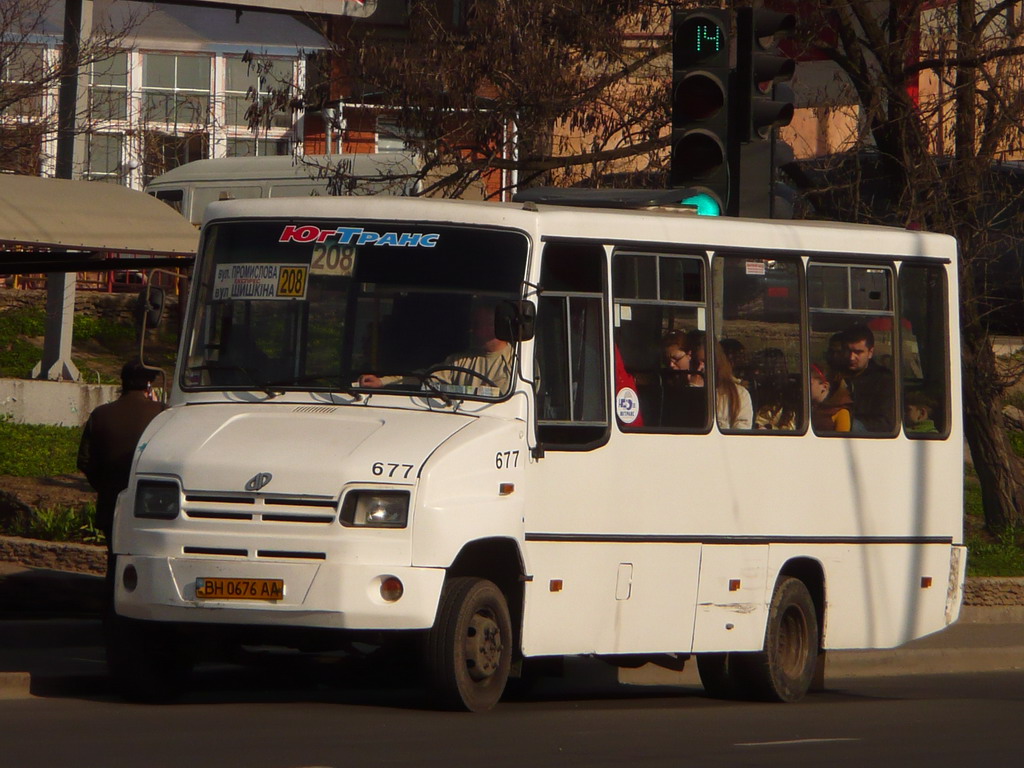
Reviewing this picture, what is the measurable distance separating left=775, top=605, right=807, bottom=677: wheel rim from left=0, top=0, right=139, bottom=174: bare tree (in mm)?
10482

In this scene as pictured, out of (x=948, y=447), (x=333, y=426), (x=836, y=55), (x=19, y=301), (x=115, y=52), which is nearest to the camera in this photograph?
(x=333, y=426)

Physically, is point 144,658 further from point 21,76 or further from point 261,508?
point 21,76

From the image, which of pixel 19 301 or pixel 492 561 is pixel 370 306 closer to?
pixel 492 561

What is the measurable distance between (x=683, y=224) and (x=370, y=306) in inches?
79.3

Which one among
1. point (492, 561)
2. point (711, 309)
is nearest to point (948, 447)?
point (711, 309)

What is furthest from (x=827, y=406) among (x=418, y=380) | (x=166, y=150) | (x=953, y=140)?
(x=166, y=150)

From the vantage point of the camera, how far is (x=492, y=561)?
1005 cm

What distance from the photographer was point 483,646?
9.76m

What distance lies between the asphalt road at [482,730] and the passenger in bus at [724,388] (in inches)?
64.5

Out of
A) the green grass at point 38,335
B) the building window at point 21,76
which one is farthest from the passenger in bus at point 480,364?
the green grass at point 38,335

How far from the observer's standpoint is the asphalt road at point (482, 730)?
26.8ft

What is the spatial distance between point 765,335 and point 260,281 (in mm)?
3021

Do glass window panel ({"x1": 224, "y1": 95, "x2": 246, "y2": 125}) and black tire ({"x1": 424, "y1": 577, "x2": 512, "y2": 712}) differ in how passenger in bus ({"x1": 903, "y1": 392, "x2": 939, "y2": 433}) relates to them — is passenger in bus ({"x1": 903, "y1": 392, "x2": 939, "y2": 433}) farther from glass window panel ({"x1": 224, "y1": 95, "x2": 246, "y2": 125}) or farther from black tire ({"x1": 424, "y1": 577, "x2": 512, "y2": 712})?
glass window panel ({"x1": 224, "y1": 95, "x2": 246, "y2": 125})

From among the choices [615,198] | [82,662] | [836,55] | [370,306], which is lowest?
[82,662]
